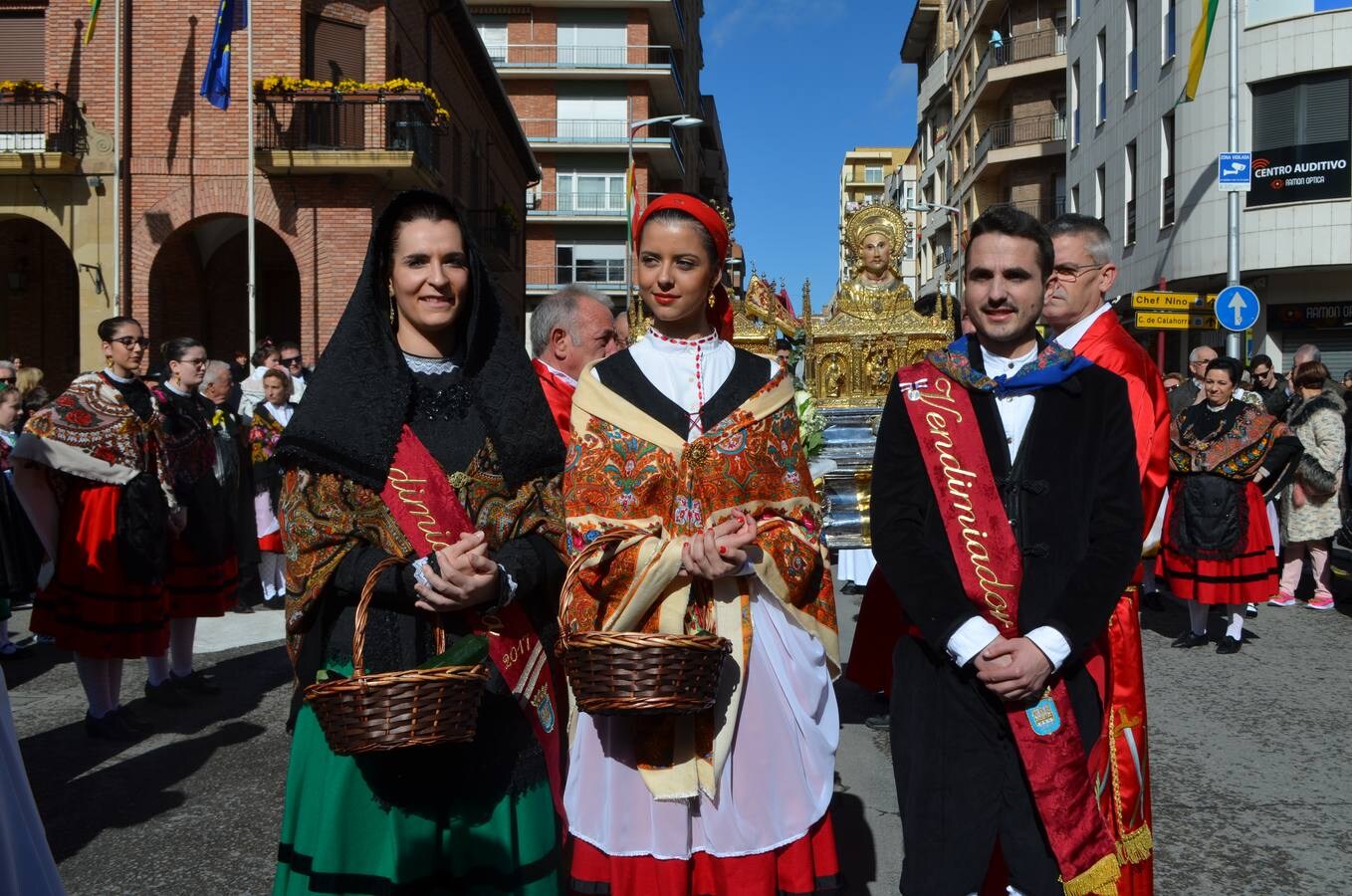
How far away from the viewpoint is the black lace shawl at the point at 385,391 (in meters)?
2.76

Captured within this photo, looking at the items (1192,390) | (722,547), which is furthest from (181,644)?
(1192,390)

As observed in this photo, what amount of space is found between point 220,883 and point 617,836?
196 centimetres

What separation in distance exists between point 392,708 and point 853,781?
3.43m

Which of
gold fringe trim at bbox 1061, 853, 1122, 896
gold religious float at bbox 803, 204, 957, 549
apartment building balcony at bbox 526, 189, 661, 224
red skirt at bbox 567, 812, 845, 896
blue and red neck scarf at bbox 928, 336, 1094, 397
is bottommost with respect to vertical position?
red skirt at bbox 567, 812, 845, 896

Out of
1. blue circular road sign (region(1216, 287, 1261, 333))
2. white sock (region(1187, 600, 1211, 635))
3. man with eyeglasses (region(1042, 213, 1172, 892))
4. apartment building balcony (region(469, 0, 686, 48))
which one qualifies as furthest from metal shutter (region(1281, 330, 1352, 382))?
apartment building balcony (region(469, 0, 686, 48))

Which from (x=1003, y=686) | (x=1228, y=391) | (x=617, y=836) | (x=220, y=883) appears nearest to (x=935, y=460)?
(x=1003, y=686)

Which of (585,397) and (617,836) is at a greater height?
(585,397)

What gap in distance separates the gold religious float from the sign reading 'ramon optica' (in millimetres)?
16317

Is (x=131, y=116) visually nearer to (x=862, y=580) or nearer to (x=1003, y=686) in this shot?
(x=862, y=580)

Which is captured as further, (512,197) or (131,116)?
(512,197)

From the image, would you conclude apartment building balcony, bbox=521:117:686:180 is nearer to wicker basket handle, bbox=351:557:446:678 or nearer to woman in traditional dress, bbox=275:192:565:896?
woman in traditional dress, bbox=275:192:565:896

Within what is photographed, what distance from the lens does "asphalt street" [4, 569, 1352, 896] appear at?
427 centimetres

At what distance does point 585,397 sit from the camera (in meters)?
3.23

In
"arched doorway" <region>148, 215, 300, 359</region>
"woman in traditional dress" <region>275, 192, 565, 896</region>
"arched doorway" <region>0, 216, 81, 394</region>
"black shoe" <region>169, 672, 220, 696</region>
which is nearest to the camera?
"woman in traditional dress" <region>275, 192, 565, 896</region>
